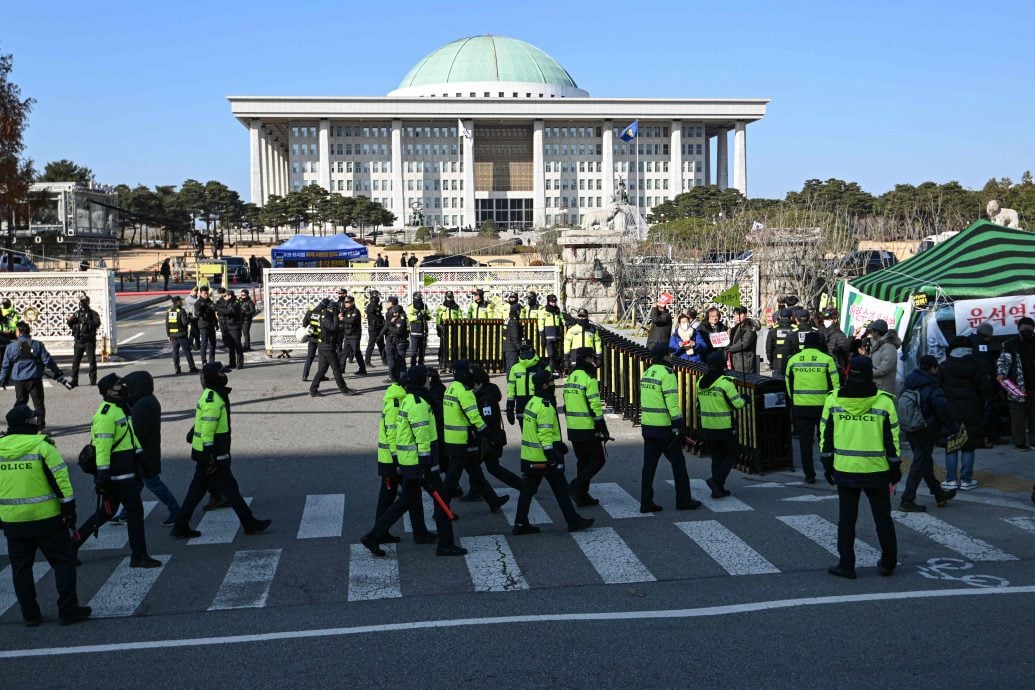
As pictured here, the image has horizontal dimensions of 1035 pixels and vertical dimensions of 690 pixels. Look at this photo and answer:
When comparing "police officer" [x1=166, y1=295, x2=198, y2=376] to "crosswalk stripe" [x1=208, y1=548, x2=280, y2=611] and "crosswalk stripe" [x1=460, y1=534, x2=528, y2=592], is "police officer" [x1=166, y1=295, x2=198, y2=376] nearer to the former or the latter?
"crosswalk stripe" [x1=208, y1=548, x2=280, y2=611]

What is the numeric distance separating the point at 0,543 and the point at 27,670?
405 centimetres

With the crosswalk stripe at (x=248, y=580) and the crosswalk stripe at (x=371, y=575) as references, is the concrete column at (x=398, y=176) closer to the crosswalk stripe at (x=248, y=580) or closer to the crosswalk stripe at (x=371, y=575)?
the crosswalk stripe at (x=248, y=580)

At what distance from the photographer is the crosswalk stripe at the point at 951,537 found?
9492 millimetres

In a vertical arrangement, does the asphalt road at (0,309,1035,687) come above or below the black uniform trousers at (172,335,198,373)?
below

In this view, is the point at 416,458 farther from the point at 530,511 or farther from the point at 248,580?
the point at 530,511

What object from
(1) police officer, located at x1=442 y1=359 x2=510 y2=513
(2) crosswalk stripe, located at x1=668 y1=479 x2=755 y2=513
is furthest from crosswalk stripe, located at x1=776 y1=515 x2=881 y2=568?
(1) police officer, located at x1=442 y1=359 x2=510 y2=513

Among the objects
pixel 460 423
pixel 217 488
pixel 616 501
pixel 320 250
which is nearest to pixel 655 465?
pixel 616 501

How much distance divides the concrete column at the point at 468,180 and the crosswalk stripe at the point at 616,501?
130m

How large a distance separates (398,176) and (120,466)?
134 m

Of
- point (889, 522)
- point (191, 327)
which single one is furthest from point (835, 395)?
point (191, 327)

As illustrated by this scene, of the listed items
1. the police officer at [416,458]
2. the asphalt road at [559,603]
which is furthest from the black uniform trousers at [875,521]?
the police officer at [416,458]

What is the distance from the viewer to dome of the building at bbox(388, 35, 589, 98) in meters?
158

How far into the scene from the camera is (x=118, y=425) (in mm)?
9734

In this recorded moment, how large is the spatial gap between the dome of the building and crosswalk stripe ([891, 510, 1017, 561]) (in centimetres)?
15066
